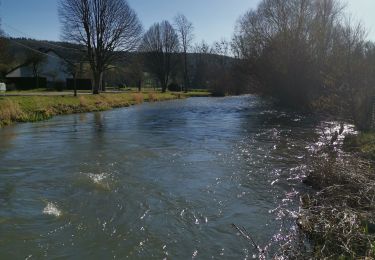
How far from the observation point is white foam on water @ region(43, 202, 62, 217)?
8.75 metres

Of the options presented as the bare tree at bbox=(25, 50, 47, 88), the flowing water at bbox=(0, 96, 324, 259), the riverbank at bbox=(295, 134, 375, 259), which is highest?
the bare tree at bbox=(25, 50, 47, 88)

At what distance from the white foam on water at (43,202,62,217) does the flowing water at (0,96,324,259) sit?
0.02 m

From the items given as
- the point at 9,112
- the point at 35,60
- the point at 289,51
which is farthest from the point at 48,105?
the point at 35,60

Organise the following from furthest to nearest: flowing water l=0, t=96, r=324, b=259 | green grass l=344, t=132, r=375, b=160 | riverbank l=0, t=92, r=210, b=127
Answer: riverbank l=0, t=92, r=210, b=127 < green grass l=344, t=132, r=375, b=160 < flowing water l=0, t=96, r=324, b=259

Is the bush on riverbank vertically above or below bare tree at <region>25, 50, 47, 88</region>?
below

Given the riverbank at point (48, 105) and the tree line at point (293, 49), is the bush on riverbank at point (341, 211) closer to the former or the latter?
the tree line at point (293, 49)

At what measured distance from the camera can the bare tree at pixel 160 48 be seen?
267ft

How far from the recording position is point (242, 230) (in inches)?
310

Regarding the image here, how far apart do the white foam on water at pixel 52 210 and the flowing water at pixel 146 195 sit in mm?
20

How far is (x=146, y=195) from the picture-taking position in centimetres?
1009

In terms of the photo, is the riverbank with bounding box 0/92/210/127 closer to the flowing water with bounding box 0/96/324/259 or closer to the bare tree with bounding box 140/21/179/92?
the flowing water with bounding box 0/96/324/259

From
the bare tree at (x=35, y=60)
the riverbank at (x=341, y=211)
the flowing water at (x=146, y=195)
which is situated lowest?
the flowing water at (x=146, y=195)

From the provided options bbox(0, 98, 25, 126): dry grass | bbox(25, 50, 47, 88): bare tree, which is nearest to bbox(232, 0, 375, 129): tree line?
bbox(0, 98, 25, 126): dry grass

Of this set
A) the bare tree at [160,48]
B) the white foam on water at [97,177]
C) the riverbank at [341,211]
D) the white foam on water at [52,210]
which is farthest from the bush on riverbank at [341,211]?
the bare tree at [160,48]
